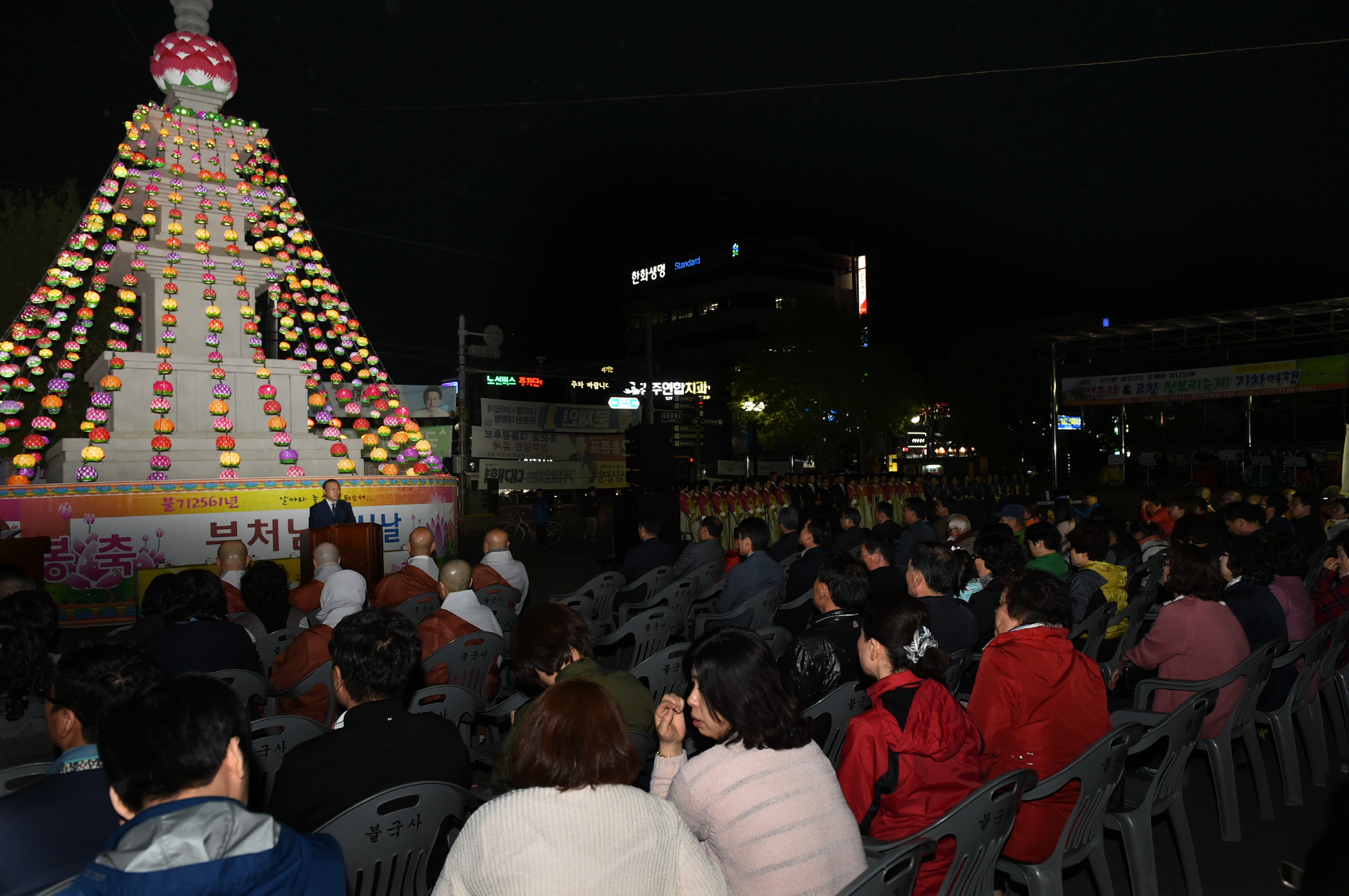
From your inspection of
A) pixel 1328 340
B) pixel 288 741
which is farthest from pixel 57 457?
pixel 1328 340

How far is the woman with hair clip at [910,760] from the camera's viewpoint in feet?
7.79

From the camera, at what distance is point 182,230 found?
11.7 m

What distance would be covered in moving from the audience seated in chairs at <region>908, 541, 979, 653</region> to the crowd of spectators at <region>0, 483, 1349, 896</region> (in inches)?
0.6

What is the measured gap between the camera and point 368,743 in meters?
2.39

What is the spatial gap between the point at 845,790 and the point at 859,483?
60.3ft

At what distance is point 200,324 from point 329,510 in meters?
4.38

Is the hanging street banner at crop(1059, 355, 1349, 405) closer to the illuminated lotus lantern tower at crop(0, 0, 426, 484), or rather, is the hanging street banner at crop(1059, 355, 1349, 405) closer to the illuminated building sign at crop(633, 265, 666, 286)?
the illuminated lotus lantern tower at crop(0, 0, 426, 484)

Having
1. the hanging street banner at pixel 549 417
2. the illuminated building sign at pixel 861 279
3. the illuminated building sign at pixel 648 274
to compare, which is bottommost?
the hanging street banner at pixel 549 417

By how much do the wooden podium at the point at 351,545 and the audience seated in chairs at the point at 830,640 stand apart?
20.1 ft

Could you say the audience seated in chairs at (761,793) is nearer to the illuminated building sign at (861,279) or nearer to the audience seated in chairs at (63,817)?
the audience seated in chairs at (63,817)

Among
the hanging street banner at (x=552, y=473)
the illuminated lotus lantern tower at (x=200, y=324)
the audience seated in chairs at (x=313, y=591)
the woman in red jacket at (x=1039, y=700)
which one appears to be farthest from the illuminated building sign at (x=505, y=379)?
the woman in red jacket at (x=1039, y=700)

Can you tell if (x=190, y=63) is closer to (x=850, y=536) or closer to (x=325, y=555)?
(x=325, y=555)

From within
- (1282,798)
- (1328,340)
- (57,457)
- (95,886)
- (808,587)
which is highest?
(1328,340)

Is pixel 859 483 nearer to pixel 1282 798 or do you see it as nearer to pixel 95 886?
pixel 1282 798
